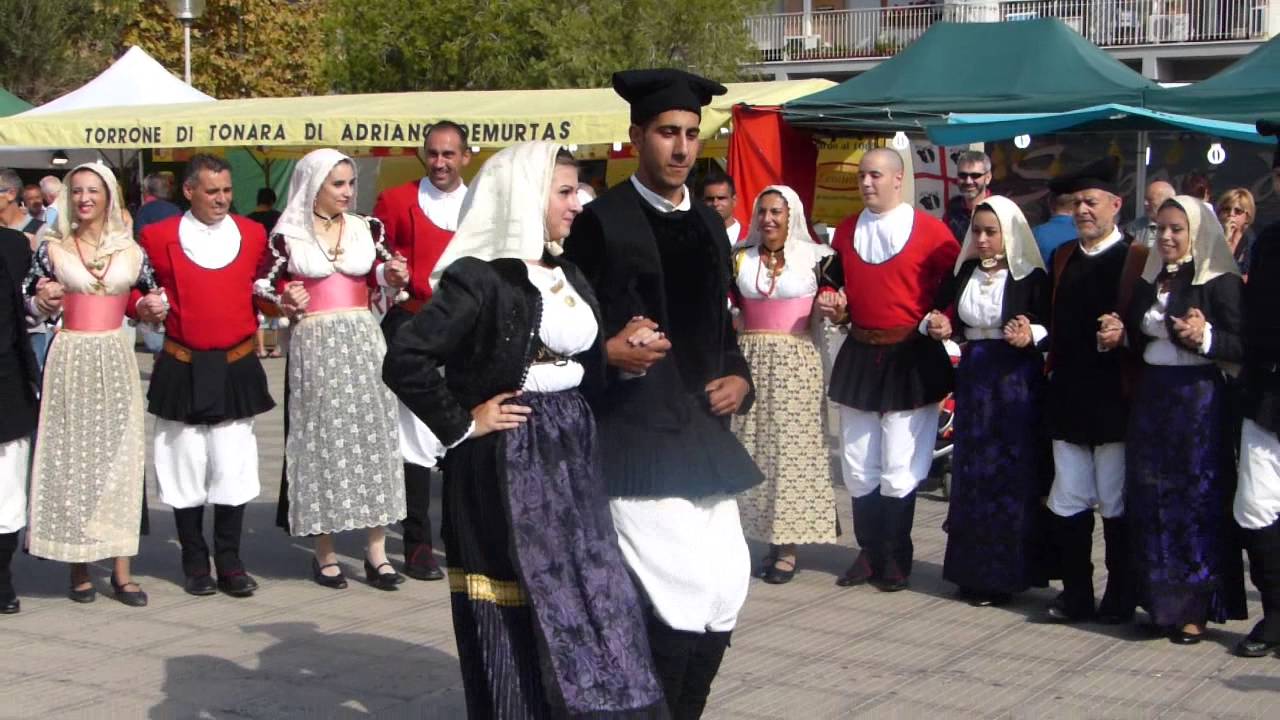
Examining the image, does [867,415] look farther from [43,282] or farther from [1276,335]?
[43,282]

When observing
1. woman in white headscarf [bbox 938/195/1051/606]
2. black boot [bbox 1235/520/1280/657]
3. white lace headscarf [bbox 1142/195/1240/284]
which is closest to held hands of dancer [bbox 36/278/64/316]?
woman in white headscarf [bbox 938/195/1051/606]

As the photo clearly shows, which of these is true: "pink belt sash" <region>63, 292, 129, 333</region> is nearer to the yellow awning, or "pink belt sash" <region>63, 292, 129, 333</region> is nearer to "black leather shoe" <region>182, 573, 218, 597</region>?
"black leather shoe" <region>182, 573, 218, 597</region>

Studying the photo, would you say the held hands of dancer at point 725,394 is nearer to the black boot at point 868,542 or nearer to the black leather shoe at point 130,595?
the black boot at point 868,542

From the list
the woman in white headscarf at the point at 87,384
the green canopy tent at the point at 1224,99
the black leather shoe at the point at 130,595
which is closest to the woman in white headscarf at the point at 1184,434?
the woman in white headscarf at the point at 87,384

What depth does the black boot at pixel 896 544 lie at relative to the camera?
7496 millimetres

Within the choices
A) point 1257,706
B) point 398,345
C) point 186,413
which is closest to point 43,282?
point 186,413

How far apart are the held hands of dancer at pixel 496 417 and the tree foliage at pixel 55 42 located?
27488 millimetres

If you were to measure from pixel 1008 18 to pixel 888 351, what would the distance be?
1223 inches

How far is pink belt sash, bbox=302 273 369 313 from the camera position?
7.30 metres

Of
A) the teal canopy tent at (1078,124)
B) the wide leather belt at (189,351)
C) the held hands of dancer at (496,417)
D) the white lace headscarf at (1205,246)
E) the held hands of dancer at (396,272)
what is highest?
the teal canopy tent at (1078,124)

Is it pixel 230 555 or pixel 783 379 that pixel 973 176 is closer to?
A: pixel 783 379

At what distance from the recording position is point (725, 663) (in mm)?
6234

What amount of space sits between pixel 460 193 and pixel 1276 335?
3.77m

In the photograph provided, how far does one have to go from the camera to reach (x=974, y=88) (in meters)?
12.7
